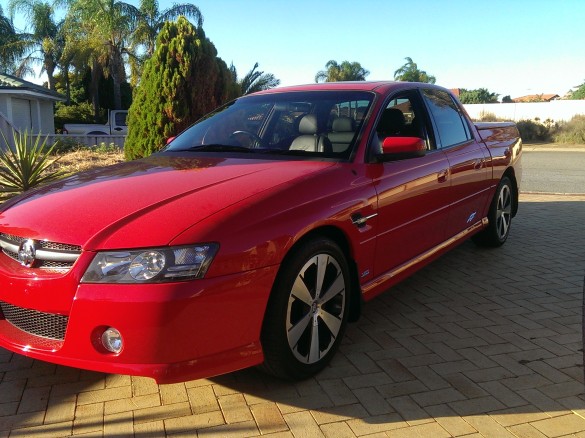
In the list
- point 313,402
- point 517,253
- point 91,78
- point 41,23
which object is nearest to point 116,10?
point 91,78

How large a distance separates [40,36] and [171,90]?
125ft

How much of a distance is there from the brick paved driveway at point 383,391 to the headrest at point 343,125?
54.0 inches

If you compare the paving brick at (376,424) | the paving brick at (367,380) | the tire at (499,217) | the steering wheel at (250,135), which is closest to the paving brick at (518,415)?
the paving brick at (376,424)

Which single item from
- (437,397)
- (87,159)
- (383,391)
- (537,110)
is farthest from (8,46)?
(437,397)

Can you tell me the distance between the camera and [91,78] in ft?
130

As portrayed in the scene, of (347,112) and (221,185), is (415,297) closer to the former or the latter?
(347,112)

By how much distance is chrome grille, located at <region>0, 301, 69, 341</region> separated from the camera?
2629mm

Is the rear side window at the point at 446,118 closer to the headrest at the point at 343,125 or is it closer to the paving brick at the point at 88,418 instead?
the headrest at the point at 343,125

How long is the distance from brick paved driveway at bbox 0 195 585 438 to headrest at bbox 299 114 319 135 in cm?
140

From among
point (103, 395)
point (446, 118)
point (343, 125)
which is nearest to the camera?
point (103, 395)

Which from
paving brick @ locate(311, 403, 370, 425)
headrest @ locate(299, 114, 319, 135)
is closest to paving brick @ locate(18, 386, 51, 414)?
paving brick @ locate(311, 403, 370, 425)

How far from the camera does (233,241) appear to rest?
254cm

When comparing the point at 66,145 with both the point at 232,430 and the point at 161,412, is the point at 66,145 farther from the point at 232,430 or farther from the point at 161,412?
the point at 232,430

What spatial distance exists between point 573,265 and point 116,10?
108 feet
